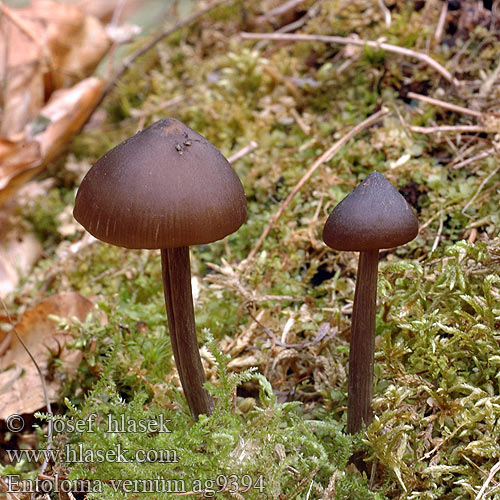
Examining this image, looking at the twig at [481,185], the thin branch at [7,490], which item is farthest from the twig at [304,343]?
the thin branch at [7,490]

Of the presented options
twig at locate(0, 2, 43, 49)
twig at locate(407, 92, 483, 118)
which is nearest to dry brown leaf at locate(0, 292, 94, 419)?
twig at locate(407, 92, 483, 118)

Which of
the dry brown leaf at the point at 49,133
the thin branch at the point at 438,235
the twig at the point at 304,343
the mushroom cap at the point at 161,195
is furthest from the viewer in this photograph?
the dry brown leaf at the point at 49,133

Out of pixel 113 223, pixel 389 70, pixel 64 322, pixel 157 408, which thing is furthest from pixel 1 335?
pixel 389 70

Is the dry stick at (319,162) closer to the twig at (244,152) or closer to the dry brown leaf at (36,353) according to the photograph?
the twig at (244,152)

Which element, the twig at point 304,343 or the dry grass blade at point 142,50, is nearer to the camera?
the twig at point 304,343

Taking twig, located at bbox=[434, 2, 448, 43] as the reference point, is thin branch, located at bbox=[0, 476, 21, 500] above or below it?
below

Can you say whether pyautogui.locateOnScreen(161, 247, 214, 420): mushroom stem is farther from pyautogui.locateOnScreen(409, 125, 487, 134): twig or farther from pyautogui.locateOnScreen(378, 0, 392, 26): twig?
pyautogui.locateOnScreen(378, 0, 392, 26): twig

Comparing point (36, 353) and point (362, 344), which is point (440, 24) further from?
point (36, 353)
